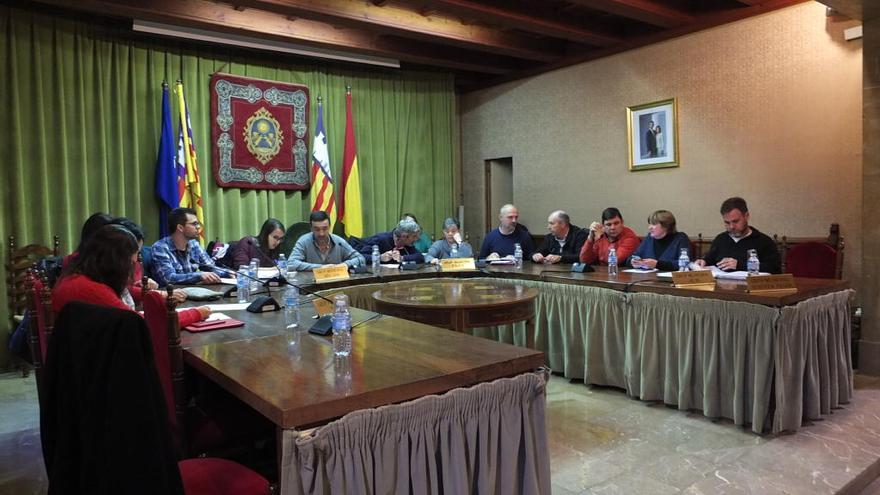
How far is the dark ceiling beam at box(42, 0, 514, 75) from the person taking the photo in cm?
428

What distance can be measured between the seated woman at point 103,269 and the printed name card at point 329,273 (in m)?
1.94

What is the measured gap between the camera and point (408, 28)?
16.2 ft

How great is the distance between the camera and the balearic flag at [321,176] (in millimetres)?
5773

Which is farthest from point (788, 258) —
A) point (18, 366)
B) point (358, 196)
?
point (18, 366)

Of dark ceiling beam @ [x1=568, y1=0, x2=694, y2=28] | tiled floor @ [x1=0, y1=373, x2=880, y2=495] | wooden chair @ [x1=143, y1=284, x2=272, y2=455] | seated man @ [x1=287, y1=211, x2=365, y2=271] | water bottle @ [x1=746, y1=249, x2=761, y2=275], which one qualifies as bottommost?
tiled floor @ [x1=0, y1=373, x2=880, y2=495]

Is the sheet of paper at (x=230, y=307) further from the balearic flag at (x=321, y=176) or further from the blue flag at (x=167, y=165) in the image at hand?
the balearic flag at (x=321, y=176)

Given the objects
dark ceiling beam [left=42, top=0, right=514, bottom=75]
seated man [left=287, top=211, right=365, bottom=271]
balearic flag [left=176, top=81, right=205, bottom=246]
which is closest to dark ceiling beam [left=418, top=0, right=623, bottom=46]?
dark ceiling beam [left=42, top=0, right=514, bottom=75]

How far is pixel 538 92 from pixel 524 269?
2957mm

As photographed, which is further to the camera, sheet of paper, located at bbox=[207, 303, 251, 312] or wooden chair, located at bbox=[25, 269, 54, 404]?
sheet of paper, located at bbox=[207, 303, 251, 312]

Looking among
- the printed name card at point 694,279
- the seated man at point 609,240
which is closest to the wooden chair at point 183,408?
the printed name card at point 694,279

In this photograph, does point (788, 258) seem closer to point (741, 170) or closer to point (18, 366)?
point (741, 170)

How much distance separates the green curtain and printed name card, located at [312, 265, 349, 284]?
211 cm

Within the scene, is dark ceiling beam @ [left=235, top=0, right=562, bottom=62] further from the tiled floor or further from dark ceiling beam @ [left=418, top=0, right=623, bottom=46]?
the tiled floor

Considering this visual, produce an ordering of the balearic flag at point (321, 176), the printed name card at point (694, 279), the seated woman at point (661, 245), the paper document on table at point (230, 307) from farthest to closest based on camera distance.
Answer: the balearic flag at point (321, 176)
the seated woman at point (661, 245)
the printed name card at point (694, 279)
the paper document on table at point (230, 307)
